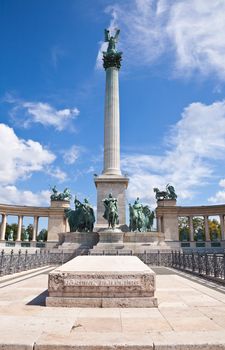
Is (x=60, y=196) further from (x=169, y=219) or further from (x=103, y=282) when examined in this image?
(x=103, y=282)

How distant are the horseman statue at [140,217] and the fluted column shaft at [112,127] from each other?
6158mm

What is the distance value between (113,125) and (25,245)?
148 ft

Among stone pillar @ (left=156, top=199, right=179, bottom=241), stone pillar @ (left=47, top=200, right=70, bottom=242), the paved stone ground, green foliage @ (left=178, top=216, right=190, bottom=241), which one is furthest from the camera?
green foliage @ (left=178, top=216, right=190, bottom=241)

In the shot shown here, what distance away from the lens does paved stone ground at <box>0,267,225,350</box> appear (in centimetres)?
514

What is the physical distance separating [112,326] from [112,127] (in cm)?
4263

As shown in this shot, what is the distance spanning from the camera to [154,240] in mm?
38938

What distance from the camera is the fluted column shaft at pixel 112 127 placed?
151 ft

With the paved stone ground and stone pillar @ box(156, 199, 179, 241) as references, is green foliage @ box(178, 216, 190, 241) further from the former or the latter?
the paved stone ground

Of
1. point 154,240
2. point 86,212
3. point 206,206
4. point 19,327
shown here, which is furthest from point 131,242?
point 206,206

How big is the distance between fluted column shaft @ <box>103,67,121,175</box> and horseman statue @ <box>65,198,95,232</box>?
6.29 m

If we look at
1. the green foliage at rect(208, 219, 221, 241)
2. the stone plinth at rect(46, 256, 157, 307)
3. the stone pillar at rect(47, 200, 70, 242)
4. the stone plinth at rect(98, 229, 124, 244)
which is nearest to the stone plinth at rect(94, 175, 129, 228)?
the stone plinth at rect(98, 229, 124, 244)

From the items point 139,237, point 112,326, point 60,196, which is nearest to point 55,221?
point 60,196

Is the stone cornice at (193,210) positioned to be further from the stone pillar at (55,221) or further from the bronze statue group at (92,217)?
the bronze statue group at (92,217)

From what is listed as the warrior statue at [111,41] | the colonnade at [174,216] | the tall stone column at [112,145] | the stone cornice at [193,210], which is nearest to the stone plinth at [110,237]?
the tall stone column at [112,145]
